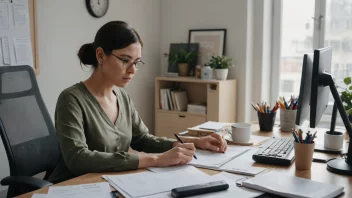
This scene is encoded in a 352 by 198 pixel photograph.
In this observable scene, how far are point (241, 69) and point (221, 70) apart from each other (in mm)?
233

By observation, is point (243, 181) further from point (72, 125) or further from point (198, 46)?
point (198, 46)

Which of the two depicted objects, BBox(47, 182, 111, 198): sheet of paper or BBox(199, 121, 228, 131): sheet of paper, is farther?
BBox(199, 121, 228, 131): sheet of paper

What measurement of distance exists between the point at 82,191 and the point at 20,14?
72.3 inches

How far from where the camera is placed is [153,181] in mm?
1238

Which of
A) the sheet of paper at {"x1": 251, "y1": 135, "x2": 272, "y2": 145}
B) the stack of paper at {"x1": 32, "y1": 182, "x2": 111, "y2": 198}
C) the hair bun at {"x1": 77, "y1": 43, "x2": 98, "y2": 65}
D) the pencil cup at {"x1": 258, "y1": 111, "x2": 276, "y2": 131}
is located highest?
the hair bun at {"x1": 77, "y1": 43, "x2": 98, "y2": 65}

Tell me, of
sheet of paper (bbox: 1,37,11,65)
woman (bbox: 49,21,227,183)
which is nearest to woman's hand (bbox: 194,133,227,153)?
woman (bbox: 49,21,227,183)

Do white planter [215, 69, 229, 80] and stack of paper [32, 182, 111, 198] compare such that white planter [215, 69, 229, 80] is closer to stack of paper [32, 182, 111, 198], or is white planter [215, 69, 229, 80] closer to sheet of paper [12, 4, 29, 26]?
sheet of paper [12, 4, 29, 26]

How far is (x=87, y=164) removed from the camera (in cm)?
138

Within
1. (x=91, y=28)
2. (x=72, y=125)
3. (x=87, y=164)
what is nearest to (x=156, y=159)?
(x=87, y=164)

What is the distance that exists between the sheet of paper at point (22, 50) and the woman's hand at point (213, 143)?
153 centimetres

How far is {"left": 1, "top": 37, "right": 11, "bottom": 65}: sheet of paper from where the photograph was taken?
2.52 meters

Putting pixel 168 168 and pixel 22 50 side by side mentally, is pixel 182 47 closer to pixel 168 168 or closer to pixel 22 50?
pixel 22 50

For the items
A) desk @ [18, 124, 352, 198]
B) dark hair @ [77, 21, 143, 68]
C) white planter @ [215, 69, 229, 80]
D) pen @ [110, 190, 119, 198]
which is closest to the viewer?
pen @ [110, 190, 119, 198]

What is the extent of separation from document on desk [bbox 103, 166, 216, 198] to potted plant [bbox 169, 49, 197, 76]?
2.31 m
